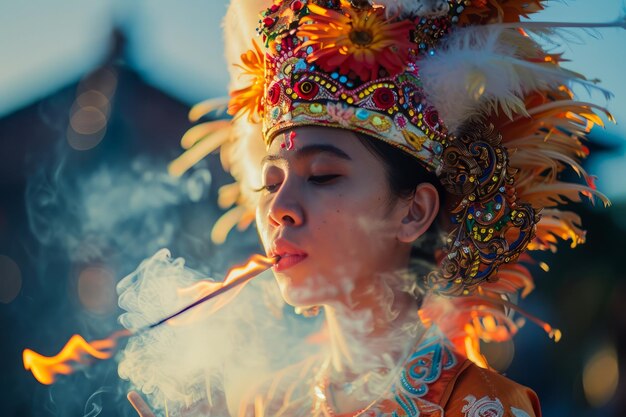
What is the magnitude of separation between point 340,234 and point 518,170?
0.68 metres

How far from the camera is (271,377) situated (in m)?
2.59

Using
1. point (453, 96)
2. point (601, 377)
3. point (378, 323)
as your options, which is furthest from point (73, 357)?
point (601, 377)

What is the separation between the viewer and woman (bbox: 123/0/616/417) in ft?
6.87

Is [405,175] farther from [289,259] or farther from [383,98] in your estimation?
[289,259]

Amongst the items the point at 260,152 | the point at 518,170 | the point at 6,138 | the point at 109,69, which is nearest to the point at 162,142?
the point at 109,69

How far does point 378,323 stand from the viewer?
2225mm

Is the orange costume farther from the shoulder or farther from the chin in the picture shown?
the chin

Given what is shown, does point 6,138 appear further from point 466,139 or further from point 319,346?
point 466,139

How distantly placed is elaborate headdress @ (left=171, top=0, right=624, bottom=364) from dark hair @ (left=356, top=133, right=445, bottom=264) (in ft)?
0.07

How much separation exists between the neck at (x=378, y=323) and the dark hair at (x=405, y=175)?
0.13 metres

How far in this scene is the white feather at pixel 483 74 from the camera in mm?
2094

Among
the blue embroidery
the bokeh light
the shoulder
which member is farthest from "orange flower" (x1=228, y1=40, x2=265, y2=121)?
the bokeh light

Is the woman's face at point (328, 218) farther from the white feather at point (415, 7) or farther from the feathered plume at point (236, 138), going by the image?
the feathered plume at point (236, 138)

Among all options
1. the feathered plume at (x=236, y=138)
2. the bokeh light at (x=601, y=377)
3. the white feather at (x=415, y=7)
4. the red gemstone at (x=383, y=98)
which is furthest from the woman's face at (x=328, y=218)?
the bokeh light at (x=601, y=377)
